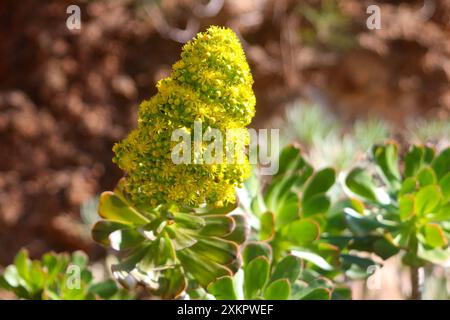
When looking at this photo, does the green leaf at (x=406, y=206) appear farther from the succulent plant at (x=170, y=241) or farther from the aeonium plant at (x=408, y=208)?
the succulent plant at (x=170, y=241)

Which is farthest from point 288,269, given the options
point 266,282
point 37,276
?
point 37,276

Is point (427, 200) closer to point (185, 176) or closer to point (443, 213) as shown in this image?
point (443, 213)

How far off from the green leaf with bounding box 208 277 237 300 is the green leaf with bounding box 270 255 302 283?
9cm

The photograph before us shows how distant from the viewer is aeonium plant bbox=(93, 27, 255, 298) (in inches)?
34.8

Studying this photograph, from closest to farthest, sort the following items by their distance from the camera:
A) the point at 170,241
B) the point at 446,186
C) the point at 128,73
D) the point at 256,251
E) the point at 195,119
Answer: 1. the point at 195,119
2. the point at 170,241
3. the point at 256,251
4. the point at 446,186
5. the point at 128,73

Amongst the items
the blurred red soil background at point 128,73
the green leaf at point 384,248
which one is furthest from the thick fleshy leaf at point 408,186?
the blurred red soil background at point 128,73

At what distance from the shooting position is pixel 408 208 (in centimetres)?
116

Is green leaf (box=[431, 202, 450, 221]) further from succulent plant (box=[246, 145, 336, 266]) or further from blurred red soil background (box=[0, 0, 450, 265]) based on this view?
blurred red soil background (box=[0, 0, 450, 265])

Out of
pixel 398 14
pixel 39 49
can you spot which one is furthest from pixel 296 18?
pixel 39 49

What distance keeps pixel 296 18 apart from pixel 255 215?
76.7 inches

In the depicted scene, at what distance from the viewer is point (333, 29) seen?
2.96 m

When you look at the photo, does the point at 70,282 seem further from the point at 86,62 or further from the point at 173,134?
the point at 86,62

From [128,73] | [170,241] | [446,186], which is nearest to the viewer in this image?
[170,241]

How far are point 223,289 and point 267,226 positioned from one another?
174 mm
